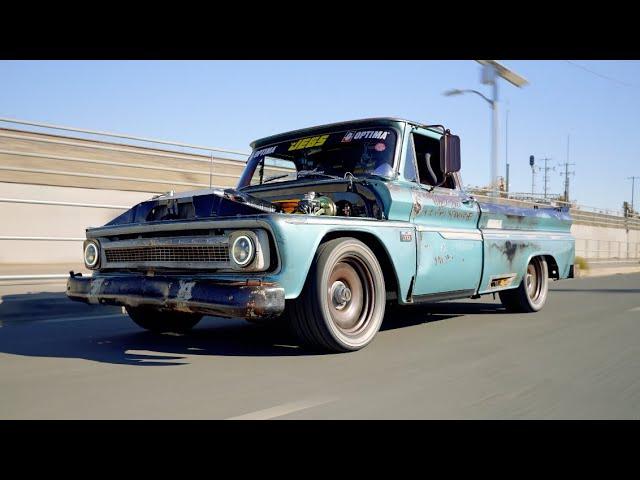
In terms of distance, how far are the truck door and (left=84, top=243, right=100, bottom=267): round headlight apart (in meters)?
2.73

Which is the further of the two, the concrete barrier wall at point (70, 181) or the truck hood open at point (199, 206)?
the concrete barrier wall at point (70, 181)

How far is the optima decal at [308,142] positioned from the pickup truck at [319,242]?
0.01 meters

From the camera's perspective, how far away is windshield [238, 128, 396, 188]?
18.1 ft

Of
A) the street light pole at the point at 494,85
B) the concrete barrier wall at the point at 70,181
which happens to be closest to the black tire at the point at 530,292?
the concrete barrier wall at the point at 70,181

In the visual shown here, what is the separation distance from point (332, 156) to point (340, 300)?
1.65 metres

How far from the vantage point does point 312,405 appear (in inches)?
127

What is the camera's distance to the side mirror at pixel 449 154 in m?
5.52

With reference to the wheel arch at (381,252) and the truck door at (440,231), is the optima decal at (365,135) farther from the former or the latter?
the wheel arch at (381,252)

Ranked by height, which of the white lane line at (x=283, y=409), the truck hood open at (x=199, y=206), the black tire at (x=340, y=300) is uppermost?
the truck hood open at (x=199, y=206)

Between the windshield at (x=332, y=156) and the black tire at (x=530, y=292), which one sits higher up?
the windshield at (x=332, y=156)
